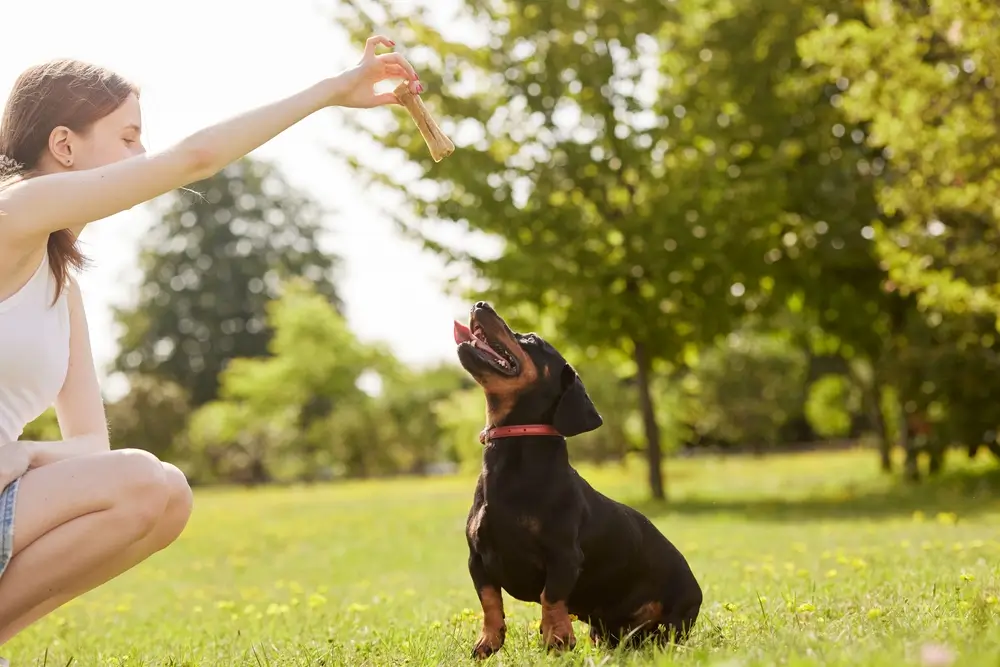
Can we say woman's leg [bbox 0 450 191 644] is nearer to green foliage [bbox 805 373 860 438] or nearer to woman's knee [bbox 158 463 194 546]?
woman's knee [bbox 158 463 194 546]

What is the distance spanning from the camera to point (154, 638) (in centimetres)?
525

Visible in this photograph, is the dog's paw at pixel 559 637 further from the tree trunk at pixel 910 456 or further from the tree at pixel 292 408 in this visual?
the tree at pixel 292 408

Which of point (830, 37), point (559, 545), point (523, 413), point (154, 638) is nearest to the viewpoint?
point (559, 545)

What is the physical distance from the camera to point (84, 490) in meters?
3.06

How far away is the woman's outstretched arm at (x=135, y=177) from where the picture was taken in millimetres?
2822

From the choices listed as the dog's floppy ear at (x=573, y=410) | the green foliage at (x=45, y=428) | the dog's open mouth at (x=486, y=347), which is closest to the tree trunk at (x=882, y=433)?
the dog's floppy ear at (x=573, y=410)

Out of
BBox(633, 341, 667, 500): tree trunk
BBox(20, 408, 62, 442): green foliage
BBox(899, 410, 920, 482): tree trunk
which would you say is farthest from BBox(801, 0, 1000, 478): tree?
BBox(20, 408, 62, 442): green foliage

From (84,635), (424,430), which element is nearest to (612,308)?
(84,635)

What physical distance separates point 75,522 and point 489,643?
1.51 meters

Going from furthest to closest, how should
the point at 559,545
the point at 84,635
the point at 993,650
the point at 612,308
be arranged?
1. the point at 612,308
2. the point at 84,635
3. the point at 559,545
4. the point at 993,650

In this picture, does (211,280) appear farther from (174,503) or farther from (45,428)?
(174,503)

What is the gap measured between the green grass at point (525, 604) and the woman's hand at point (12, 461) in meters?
1.16

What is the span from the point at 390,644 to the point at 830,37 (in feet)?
37.3

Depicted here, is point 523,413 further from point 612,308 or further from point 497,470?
point 612,308
